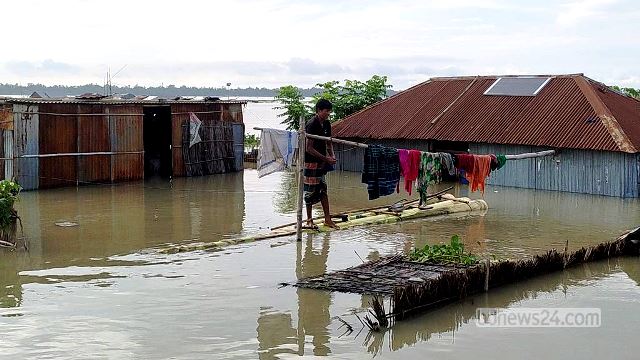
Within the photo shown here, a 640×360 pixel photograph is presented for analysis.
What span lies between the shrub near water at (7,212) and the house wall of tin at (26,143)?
25.2 ft

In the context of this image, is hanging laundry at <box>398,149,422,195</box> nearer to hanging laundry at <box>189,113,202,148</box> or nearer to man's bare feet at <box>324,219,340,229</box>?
man's bare feet at <box>324,219,340,229</box>

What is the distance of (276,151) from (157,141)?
12.3 m

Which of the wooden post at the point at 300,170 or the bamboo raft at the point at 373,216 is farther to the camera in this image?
the wooden post at the point at 300,170

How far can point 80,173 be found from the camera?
2022 centimetres

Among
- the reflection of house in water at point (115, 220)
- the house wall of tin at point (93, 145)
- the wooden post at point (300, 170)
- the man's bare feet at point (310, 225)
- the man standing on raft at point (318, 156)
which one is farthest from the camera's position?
the house wall of tin at point (93, 145)

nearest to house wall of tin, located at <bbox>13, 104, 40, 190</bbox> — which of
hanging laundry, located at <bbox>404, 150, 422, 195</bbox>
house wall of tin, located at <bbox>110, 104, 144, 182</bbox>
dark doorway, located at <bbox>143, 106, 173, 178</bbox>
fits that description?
house wall of tin, located at <bbox>110, 104, 144, 182</bbox>

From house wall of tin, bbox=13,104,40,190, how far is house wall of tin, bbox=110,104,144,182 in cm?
223

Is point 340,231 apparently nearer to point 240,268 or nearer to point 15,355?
point 240,268

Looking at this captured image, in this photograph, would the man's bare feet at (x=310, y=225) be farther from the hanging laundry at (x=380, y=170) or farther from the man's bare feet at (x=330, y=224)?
the hanging laundry at (x=380, y=170)

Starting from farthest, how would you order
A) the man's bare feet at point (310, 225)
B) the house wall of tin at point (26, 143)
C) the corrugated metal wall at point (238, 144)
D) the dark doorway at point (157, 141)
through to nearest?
the corrugated metal wall at point (238, 144), the dark doorway at point (157, 141), the house wall of tin at point (26, 143), the man's bare feet at point (310, 225)

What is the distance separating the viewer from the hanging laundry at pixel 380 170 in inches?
523

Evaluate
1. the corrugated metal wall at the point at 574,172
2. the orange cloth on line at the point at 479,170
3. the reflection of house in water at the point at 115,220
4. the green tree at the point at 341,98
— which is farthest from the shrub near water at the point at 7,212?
the green tree at the point at 341,98

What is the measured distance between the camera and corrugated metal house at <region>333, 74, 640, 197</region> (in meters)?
19.3

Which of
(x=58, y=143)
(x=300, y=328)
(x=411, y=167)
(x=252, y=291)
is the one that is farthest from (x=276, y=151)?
(x=58, y=143)
